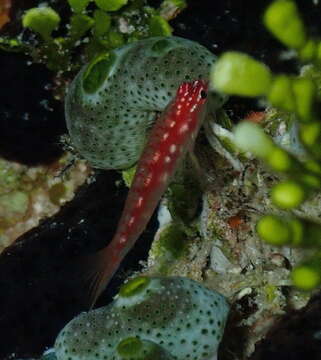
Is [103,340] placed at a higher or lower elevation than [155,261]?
higher

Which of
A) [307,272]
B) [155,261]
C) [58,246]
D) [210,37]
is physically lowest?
[155,261]

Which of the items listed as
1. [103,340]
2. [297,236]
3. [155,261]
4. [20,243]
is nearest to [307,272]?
[297,236]

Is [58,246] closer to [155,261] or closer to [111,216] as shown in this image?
[111,216]

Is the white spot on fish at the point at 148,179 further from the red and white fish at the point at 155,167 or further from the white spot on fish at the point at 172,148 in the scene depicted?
the white spot on fish at the point at 172,148

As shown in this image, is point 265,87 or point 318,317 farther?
point 318,317

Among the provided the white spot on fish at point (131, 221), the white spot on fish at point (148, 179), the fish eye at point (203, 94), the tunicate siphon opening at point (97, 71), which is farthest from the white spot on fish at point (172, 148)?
the tunicate siphon opening at point (97, 71)

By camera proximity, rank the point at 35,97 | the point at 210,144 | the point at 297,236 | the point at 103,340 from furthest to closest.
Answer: the point at 35,97, the point at 210,144, the point at 103,340, the point at 297,236
